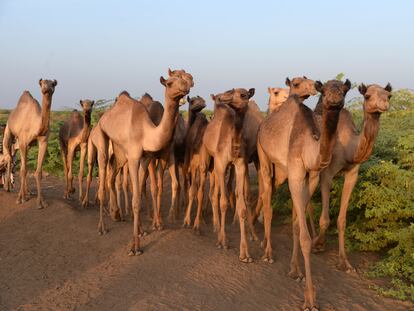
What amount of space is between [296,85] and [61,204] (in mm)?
5730

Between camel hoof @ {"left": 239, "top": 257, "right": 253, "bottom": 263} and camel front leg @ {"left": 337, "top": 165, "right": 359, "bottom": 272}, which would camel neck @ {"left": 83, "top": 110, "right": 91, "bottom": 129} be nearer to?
camel hoof @ {"left": 239, "top": 257, "right": 253, "bottom": 263}

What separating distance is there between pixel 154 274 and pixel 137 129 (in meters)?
2.72

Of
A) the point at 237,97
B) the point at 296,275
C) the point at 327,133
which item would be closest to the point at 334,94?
the point at 327,133

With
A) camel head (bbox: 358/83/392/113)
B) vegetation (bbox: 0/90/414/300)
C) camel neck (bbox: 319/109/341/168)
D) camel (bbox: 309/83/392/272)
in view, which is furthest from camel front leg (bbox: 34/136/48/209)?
camel head (bbox: 358/83/392/113)

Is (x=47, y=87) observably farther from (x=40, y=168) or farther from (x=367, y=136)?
(x=367, y=136)

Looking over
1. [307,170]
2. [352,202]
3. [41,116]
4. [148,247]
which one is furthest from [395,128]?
[41,116]

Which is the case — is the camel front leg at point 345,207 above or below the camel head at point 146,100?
below

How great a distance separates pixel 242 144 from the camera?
26.7 ft

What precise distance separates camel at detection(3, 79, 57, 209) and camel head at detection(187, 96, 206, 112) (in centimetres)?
303

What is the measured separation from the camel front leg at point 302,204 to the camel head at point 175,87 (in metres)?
1.99

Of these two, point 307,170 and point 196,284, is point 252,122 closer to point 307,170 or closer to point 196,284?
point 307,170

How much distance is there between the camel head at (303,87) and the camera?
8.88m

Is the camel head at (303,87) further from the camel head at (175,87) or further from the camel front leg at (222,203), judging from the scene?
the camel head at (175,87)

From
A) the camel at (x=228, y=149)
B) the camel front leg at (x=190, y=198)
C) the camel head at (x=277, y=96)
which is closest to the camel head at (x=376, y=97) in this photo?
the camel at (x=228, y=149)
